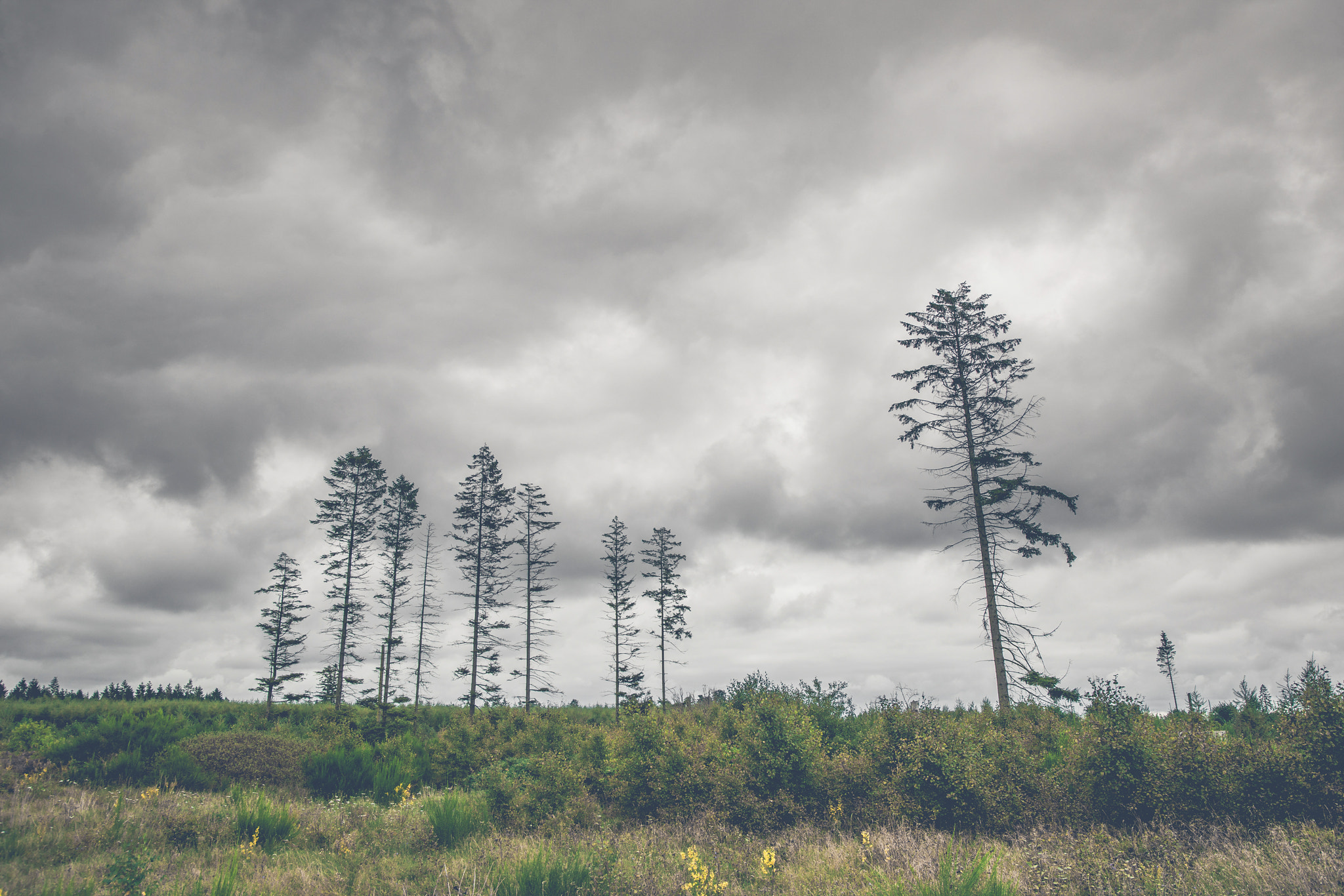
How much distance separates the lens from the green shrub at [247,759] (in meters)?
16.3

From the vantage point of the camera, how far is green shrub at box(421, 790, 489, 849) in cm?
1109

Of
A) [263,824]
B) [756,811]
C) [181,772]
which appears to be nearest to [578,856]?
[756,811]

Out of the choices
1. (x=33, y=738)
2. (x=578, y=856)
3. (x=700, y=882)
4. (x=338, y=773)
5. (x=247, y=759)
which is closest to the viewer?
(x=700, y=882)

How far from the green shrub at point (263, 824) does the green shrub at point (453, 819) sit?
2314 mm

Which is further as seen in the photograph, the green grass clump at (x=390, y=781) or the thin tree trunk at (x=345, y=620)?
the thin tree trunk at (x=345, y=620)

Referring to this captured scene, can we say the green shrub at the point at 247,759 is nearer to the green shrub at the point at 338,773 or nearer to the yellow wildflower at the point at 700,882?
the green shrub at the point at 338,773

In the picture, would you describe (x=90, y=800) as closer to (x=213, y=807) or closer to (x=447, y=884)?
(x=213, y=807)

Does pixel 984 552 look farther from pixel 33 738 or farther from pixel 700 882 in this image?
pixel 33 738

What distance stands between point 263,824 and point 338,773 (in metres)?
6.23

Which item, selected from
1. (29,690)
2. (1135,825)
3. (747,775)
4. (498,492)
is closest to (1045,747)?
(1135,825)

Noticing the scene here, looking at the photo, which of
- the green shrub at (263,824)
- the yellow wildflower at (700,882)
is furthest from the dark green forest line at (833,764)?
the yellow wildflower at (700,882)

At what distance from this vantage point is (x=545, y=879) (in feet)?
25.0

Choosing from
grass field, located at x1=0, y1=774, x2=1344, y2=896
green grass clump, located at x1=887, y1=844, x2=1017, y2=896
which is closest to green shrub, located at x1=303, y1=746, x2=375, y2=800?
grass field, located at x1=0, y1=774, x2=1344, y2=896

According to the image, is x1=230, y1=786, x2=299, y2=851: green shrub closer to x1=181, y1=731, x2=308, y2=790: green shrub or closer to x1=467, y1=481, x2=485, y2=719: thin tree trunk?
x1=181, y1=731, x2=308, y2=790: green shrub
